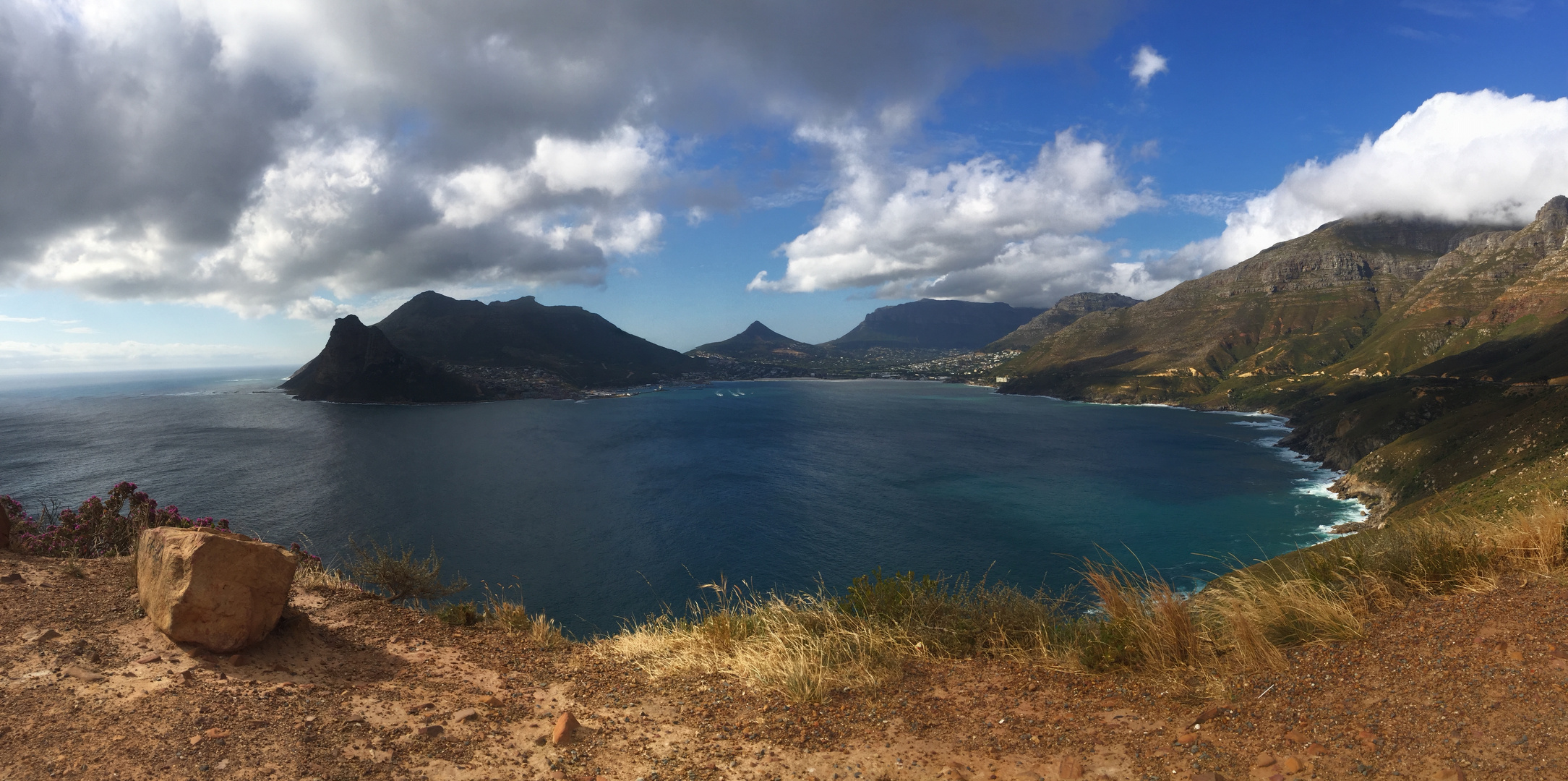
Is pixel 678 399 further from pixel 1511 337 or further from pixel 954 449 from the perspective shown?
pixel 1511 337

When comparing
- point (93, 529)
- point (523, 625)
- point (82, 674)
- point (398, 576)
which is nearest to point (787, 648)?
point (523, 625)

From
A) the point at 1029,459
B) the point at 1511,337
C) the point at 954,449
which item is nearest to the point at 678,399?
the point at 954,449

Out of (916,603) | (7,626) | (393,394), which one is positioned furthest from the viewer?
(393,394)

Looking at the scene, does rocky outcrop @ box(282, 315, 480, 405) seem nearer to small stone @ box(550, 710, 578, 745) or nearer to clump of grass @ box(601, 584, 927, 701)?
clump of grass @ box(601, 584, 927, 701)

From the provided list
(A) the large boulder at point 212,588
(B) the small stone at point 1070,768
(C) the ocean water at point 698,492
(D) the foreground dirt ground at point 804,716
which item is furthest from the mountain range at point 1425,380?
(A) the large boulder at point 212,588

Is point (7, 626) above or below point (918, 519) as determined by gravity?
above

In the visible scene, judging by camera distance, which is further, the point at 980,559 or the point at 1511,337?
the point at 1511,337
